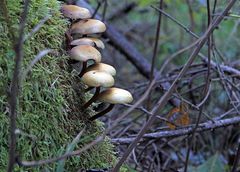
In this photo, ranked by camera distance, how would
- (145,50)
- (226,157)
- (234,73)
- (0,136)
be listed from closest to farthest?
1. (0,136)
2. (234,73)
3. (226,157)
4. (145,50)

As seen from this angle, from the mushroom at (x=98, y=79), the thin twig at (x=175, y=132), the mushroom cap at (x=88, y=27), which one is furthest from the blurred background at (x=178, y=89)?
the mushroom cap at (x=88, y=27)

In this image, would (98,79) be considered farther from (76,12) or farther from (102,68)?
(76,12)

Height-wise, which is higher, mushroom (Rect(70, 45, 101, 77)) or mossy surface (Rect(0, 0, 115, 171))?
mushroom (Rect(70, 45, 101, 77))

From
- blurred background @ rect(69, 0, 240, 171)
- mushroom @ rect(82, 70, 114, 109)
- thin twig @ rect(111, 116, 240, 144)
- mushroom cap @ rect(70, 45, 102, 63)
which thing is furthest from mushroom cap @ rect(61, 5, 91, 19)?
thin twig @ rect(111, 116, 240, 144)

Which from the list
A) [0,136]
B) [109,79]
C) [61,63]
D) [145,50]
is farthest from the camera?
[145,50]

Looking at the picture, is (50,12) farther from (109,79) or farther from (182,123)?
(182,123)

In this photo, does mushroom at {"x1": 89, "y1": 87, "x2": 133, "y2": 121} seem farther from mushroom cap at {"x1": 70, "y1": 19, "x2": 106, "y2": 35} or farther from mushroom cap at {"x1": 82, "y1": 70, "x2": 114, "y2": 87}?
mushroom cap at {"x1": 70, "y1": 19, "x2": 106, "y2": 35}

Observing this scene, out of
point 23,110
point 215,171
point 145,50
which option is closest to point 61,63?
point 23,110
